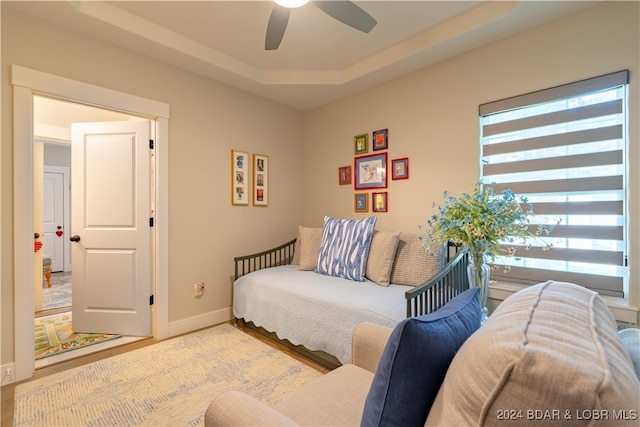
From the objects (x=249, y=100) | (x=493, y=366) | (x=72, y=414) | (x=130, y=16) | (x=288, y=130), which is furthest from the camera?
(x=288, y=130)

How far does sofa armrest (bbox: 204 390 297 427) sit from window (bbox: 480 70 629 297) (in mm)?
1672

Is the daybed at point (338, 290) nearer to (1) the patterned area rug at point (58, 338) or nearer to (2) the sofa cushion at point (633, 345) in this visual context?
(2) the sofa cushion at point (633, 345)

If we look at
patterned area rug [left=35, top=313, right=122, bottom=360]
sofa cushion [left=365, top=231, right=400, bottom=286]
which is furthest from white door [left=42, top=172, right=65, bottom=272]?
sofa cushion [left=365, top=231, right=400, bottom=286]

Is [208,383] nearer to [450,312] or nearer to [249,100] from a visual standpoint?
[450,312]

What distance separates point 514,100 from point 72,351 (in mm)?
4093

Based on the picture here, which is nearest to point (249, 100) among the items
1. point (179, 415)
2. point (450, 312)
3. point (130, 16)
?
point (130, 16)

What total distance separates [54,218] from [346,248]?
19.8 feet

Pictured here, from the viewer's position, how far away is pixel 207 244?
3004 millimetres

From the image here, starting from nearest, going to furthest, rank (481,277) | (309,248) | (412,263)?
(481,277), (412,263), (309,248)

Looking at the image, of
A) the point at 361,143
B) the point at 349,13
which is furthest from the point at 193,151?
the point at 349,13

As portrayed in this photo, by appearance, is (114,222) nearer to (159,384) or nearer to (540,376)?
(159,384)

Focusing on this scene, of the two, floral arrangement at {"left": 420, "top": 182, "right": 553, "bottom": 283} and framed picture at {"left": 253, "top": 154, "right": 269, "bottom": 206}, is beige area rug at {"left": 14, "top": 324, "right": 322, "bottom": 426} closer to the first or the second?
floral arrangement at {"left": 420, "top": 182, "right": 553, "bottom": 283}

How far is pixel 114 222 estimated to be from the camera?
2.71m

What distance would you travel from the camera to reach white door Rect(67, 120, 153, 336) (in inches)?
106
